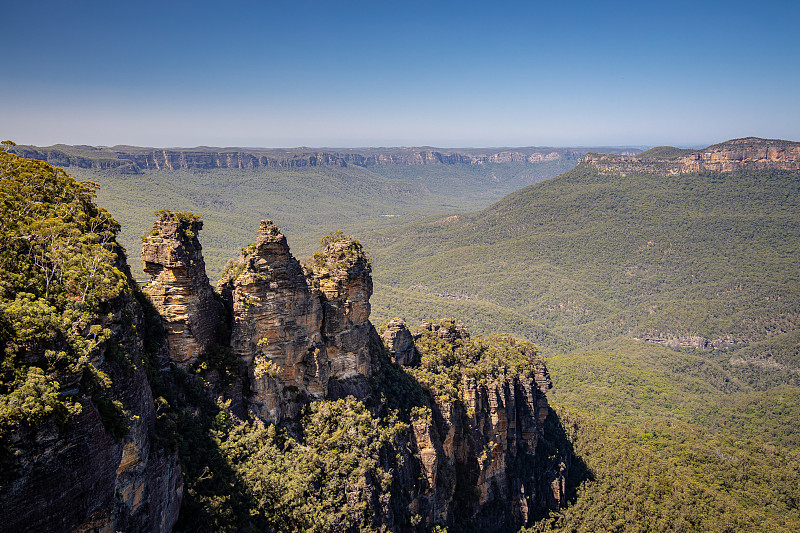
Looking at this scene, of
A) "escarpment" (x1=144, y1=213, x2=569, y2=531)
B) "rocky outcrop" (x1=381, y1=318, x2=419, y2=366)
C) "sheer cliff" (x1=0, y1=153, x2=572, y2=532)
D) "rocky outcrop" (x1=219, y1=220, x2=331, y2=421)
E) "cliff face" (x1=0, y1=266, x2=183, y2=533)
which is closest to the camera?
"cliff face" (x1=0, y1=266, x2=183, y2=533)

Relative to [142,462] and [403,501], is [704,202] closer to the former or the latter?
[403,501]

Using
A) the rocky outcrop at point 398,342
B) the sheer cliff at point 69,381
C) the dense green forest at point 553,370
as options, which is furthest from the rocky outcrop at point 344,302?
the sheer cliff at point 69,381

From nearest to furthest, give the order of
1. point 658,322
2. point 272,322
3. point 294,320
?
1. point 272,322
2. point 294,320
3. point 658,322

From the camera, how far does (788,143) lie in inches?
7402

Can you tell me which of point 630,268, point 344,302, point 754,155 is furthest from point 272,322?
point 754,155

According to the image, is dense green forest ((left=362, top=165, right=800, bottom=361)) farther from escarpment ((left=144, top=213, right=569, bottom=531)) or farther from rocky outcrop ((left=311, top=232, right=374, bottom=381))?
rocky outcrop ((left=311, top=232, right=374, bottom=381))

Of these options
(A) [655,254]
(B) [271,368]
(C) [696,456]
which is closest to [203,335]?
(B) [271,368]

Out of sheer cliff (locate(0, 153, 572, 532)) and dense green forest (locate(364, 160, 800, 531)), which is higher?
sheer cliff (locate(0, 153, 572, 532))

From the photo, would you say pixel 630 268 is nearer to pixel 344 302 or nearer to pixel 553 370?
pixel 553 370

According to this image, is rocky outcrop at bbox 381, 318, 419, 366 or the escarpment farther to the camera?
rocky outcrop at bbox 381, 318, 419, 366

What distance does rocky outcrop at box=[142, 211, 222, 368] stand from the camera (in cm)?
2086

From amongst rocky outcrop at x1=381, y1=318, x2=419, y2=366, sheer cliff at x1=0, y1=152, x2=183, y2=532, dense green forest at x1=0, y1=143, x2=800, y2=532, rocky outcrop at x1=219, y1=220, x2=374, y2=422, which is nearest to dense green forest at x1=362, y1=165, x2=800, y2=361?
dense green forest at x1=0, y1=143, x2=800, y2=532

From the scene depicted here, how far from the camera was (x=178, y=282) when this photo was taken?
21391 mm

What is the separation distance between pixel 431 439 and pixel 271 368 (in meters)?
12.3
